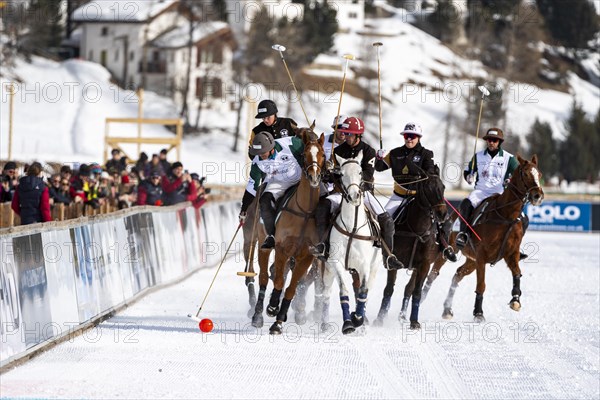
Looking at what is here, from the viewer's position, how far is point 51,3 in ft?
273

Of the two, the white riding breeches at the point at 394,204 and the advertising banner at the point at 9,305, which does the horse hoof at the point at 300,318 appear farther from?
the advertising banner at the point at 9,305

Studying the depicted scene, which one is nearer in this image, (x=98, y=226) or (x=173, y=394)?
(x=173, y=394)

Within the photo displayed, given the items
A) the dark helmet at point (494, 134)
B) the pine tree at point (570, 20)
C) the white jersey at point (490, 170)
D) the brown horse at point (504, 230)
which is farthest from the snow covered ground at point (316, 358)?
the pine tree at point (570, 20)

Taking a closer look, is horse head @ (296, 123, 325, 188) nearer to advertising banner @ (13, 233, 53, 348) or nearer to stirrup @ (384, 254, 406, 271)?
stirrup @ (384, 254, 406, 271)

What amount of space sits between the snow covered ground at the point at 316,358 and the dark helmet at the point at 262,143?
2222 millimetres

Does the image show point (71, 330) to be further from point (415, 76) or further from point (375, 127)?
point (415, 76)

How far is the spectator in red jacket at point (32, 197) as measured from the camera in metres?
14.4

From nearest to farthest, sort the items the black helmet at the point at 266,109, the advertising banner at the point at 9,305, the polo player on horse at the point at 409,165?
the advertising banner at the point at 9,305, the black helmet at the point at 266,109, the polo player on horse at the point at 409,165

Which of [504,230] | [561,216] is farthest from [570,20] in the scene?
[504,230]

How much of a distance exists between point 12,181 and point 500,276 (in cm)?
1081

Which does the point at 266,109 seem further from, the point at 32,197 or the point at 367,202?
the point at 32,197

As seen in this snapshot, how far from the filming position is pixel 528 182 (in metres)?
14.0

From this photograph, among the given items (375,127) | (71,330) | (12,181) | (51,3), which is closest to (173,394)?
(71,330)

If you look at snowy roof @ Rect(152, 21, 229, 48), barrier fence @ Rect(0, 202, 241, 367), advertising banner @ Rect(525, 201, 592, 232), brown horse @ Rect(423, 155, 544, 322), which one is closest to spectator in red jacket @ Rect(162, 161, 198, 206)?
barrier fence @ Rect(0, 202, 241, 367)
